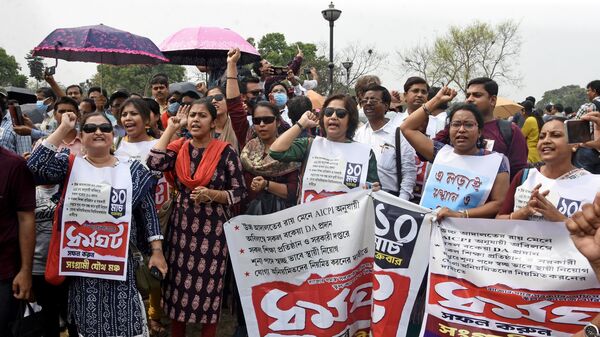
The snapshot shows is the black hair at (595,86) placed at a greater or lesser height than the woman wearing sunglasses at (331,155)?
greater

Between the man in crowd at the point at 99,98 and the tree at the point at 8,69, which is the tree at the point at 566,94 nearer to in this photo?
the tree at the point at 8,69

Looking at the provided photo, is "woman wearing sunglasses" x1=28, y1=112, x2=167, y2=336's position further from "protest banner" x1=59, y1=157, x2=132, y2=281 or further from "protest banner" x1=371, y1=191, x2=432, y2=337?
"protest banner" x1=371, y1=191, x2=432, y2=337

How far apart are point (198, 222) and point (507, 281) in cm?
204

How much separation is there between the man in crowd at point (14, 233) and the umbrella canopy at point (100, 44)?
4451mm

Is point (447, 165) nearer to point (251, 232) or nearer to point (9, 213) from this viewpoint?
point (251, 232)

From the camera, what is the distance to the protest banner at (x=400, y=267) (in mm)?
3324

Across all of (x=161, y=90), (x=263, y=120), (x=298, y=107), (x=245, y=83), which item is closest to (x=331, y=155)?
(x=263, y=120)

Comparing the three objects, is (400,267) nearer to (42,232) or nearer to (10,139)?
(42,232)

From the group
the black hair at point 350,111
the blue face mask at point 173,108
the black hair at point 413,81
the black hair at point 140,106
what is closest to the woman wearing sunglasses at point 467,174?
the black hair at point 350,111

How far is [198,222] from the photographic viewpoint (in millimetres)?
3852

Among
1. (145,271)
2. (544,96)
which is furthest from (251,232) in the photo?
(544,96)

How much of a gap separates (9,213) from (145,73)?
72.5 m

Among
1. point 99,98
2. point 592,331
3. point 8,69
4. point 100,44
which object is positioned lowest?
point 592,331

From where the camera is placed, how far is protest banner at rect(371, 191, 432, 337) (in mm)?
3324
